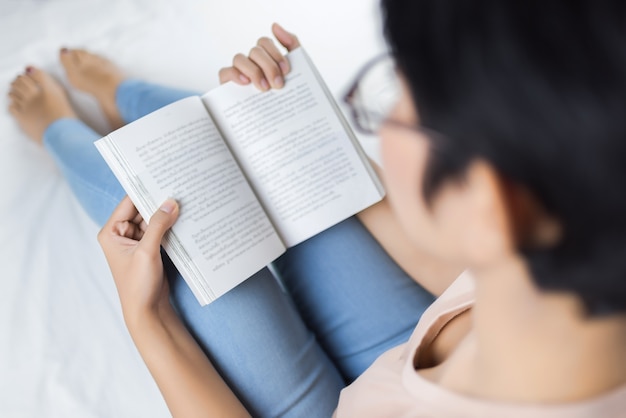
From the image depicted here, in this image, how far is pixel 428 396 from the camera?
60 cm

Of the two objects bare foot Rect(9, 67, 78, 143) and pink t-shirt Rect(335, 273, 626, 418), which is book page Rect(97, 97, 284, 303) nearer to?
pink t-shirt Rect(335, 273, 626, 418)

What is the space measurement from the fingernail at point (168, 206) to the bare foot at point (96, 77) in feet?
1.73

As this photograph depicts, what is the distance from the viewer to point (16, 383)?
3.04 ft

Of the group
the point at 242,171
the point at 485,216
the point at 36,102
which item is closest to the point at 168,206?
the point at 242,171

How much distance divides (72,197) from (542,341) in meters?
0.88

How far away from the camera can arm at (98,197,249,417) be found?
73 centimetres

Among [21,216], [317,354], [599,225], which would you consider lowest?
[317,354]

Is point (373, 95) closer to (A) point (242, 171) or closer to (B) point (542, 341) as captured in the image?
(B) point (542, 341)

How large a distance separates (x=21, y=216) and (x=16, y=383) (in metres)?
0.29

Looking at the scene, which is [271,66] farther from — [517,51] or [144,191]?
[517,51]

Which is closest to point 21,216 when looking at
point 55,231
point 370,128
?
point 55,231

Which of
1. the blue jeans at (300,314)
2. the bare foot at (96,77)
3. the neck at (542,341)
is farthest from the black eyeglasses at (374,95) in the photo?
the bare foot at (96,77)

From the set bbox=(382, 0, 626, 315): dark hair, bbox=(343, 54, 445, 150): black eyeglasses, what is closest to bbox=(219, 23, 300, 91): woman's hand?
bbox=(343, 54, 445, 150): black eyeglasses

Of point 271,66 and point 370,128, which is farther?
point 271,66
